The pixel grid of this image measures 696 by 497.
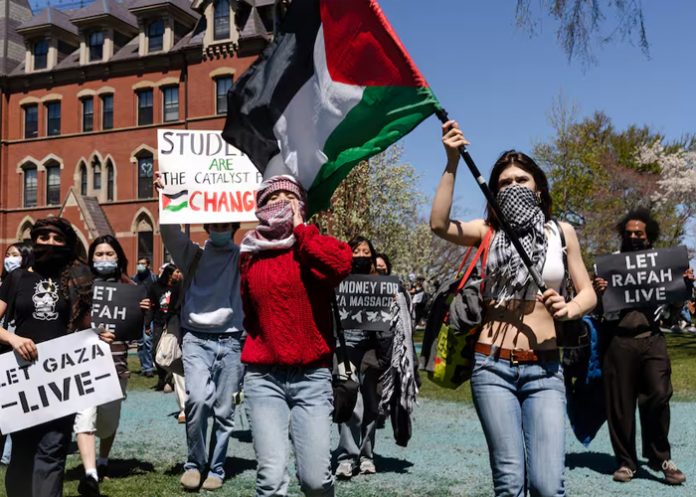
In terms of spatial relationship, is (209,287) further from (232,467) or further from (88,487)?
(232,467)

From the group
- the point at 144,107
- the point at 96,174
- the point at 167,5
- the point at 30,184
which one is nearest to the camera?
the point at 167,5

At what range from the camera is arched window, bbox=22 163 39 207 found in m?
39.6

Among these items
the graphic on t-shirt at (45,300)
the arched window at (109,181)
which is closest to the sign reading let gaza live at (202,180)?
the graphic on t-shirt at (45,300)

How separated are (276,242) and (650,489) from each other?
14.0 ft

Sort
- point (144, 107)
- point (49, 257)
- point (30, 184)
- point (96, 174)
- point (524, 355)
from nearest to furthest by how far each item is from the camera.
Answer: point (524, 355)
point (49, 257)
point (144, 107)
point (96, 174)
point (30, 184)

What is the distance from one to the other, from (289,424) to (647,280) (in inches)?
161

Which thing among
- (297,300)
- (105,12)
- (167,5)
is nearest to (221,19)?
(167,5)

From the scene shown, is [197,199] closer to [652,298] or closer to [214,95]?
[652,298]

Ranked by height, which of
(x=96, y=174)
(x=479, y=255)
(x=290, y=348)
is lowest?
(x=290, y=348)

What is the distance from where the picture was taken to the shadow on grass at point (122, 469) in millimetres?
7125

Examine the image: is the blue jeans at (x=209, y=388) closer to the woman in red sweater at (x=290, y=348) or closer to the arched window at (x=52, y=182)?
the woman in red sweater at (x=290, y=348)

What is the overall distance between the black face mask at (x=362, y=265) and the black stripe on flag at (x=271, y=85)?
8.79ft

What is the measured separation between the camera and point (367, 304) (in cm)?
760

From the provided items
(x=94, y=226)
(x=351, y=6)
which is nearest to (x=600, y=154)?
(x=94, y=226)
